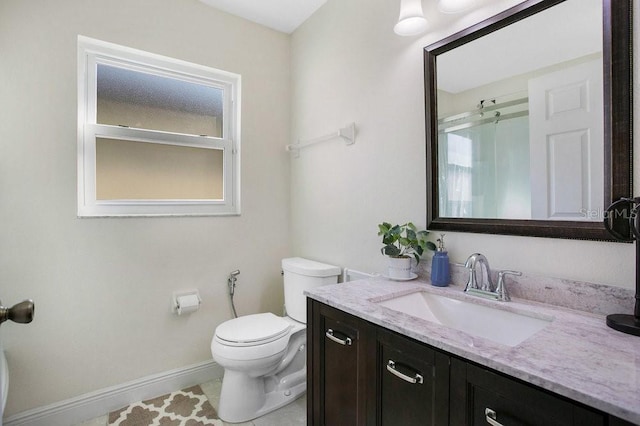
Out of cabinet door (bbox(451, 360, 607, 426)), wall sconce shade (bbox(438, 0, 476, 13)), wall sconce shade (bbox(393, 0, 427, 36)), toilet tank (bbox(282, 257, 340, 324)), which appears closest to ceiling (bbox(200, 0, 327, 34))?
wall sconce shade (bbox(393, 0, 427, 36))

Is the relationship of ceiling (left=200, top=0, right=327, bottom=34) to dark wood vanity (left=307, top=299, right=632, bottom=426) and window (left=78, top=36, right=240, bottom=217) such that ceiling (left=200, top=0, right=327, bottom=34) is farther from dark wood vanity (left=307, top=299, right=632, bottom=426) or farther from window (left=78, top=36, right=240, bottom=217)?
dark wood vanity (left=307, top=299, right=632, bottom=426)

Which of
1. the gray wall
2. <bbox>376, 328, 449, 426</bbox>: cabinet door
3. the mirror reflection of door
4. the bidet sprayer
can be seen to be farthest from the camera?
the bidet sprayer

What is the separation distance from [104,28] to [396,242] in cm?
202

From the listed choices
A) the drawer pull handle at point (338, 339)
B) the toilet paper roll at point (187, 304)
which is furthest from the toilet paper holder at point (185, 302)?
the drawer pull handle at point (338, 339)

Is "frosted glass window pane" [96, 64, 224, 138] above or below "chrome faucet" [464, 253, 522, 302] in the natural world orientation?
above

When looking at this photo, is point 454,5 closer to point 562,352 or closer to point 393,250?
point 393,250

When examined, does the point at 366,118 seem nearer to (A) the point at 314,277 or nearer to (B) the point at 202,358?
(A) the point at 314,277

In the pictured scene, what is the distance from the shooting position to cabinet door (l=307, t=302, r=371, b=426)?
108cm

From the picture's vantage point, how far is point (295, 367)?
1.98 m

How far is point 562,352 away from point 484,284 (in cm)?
48

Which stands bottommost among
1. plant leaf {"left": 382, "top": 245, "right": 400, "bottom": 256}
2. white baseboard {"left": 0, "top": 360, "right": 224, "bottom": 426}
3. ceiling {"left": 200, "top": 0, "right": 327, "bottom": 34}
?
white baseboard {"left": 0, "top": 360, "right": 224, "bottom": 426}

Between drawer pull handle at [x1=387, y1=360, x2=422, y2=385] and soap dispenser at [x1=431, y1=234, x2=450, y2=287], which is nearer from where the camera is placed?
drawer pull handle at [x1=387, y1=360, x2=422, y2=385]

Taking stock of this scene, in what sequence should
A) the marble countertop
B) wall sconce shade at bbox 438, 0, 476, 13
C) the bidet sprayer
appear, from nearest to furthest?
the marble countertop
wall sconce shade at bbox 438, 0, 476, 13
the bidet sprayer

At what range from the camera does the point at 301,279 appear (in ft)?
6.49
